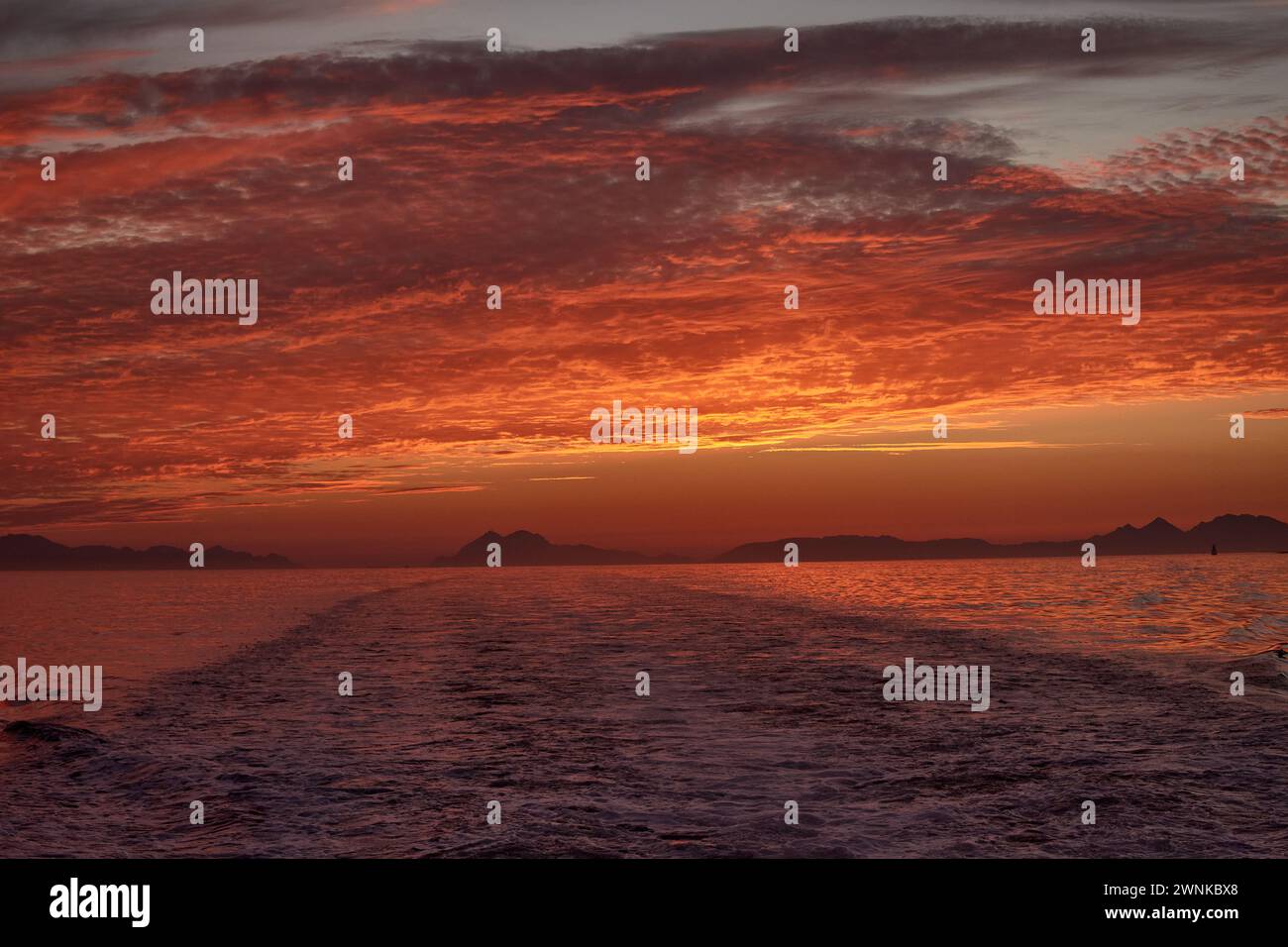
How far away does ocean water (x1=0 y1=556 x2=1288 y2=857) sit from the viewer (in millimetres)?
16750

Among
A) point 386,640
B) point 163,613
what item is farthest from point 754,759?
point 163,613

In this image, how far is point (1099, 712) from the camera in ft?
93.4

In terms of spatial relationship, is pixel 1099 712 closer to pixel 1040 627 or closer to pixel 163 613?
pixel 1040 627

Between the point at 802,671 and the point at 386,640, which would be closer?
the point at 802,671

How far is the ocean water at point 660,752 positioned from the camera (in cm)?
1675

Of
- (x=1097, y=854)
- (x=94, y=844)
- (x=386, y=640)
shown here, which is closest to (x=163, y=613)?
(x=386, y=640)

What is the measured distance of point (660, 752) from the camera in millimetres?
23438

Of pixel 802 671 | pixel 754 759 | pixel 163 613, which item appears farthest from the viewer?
pixel 163 613

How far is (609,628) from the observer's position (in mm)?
62531

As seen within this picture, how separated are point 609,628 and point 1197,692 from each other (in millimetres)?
36326

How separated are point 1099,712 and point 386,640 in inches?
1491

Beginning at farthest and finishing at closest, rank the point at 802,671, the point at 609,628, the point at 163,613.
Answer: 1. the point at 163,613
2. the point at 609,628
3. the point at 802,671
